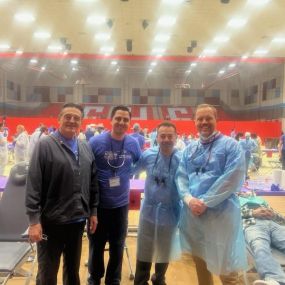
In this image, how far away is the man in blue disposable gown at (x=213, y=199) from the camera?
85.7 inches

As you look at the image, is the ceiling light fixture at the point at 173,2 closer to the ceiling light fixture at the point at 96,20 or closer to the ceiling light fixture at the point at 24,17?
the ceiling light fixture at the point at 96,20

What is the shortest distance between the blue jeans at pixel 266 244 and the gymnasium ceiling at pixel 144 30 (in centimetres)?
653

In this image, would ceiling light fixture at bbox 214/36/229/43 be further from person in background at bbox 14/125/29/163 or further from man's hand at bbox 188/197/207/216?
man's hand at bbox 188/197/207/216

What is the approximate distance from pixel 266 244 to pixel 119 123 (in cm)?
139

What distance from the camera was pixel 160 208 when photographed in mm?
2443

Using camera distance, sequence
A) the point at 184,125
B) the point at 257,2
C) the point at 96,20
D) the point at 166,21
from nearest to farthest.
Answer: the point at 257,2 → the point at 96,20 → the point at 166,21 → the point at 184,125

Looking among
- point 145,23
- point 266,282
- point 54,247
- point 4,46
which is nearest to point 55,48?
point 4,46

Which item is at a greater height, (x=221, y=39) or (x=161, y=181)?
(x=221, y=39)

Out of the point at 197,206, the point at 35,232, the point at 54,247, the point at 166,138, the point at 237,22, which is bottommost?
the point at 54,247

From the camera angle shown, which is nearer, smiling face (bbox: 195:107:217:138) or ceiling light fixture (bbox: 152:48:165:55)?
smiling face (bbox: 195:107:217:138)

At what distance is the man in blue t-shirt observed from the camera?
2.42 metres

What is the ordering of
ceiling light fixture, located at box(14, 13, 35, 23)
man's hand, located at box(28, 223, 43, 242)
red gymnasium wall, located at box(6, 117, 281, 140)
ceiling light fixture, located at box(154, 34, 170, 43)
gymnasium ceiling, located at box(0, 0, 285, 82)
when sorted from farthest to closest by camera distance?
red gymnasium wall, located at box(6, 117, 281, 140)
ceiling light fixture, located at box(154, 34, 170, 43)
ceiling light fixture, located at box(14, 13, 35, 23)
gymnasium ceiling, located at box(0, 0, 285, 82)
man's hand, located at box(28, 223, 43, 242)

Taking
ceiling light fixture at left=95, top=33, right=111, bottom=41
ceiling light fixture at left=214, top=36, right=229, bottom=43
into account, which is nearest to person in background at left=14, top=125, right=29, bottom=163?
ceiling light fixture at left=95, top=33, right=111, bottom=41

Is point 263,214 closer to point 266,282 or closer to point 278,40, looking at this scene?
point 266,282
